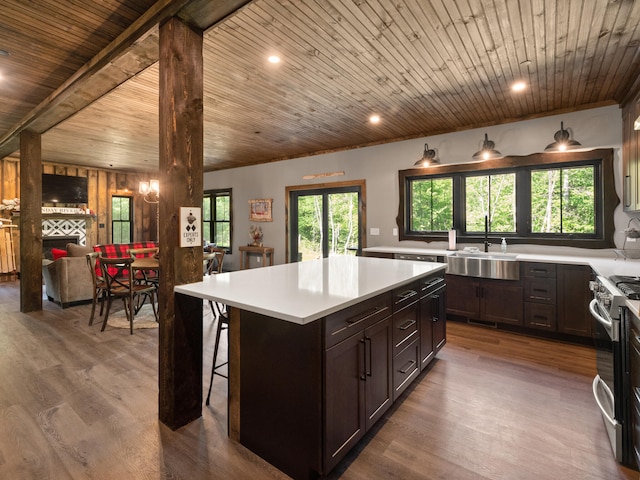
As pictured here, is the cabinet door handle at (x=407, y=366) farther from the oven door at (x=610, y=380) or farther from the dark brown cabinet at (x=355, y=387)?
the oven door at (x=610, y=380)

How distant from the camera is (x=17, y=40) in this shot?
8.42 ft

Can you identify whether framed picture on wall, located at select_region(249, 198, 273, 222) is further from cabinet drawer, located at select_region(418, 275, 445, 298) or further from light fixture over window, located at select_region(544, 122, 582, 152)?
light fixture over window, located at select_region(544, 122, 582, 152)

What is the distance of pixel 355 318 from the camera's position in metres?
1.73

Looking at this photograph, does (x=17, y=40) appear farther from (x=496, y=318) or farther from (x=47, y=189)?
(x=47, y=189)

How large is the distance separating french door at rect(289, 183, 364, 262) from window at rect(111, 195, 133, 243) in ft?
17.1

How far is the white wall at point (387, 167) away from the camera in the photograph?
12.6ft

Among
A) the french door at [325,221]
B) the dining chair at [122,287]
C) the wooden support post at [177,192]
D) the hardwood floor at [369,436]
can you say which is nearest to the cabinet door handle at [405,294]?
the hardwood floor at [369,436]

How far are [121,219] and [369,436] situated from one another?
931 cm

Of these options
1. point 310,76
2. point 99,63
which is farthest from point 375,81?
point 99,63

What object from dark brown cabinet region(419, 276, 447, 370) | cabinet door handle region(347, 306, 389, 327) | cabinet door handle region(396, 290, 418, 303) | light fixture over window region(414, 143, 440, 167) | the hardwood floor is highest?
light fixture over window region(414, 143, 440, 167)

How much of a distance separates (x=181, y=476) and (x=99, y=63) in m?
3.08

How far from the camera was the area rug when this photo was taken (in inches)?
157

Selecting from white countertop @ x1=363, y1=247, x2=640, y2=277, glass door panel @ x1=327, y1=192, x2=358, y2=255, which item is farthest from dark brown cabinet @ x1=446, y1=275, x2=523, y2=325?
glass door panel @ x1=327, y1=192, x2=358, y2=255

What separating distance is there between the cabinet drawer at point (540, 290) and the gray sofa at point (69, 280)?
5.97m
